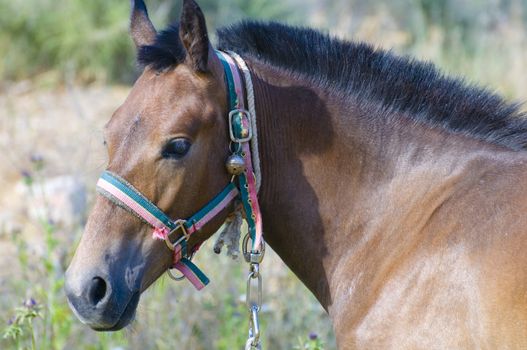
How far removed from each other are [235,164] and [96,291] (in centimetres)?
63

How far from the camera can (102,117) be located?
816cm

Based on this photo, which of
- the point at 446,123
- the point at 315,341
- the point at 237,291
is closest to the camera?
the point at 446,123

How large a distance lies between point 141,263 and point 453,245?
1044 mm

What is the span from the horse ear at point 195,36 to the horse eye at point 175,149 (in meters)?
0.27

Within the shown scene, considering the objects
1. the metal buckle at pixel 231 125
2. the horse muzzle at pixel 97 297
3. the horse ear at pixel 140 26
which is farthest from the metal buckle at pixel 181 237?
the horse ear at pixel 140 26

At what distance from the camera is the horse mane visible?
291 cm

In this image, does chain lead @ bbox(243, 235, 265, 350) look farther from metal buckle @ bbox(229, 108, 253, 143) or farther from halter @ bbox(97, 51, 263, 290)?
metal buckle @ bbox(229, 108, 253, 143)

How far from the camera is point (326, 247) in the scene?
2967 millimetres

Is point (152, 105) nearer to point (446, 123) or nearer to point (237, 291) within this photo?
point (446, 123)

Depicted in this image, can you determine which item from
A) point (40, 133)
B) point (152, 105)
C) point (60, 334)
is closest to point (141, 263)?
point (152, 105)

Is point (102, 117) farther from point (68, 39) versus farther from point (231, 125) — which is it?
point (231, 125)

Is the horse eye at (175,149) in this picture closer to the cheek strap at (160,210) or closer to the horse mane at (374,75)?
the cheek strap at (160,210)

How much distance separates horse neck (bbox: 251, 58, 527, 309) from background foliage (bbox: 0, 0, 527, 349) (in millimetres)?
664

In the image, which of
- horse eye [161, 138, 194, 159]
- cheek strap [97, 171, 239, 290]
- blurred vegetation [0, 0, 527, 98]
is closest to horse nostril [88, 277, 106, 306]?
cheek strap [97, 171, 239, 290]
